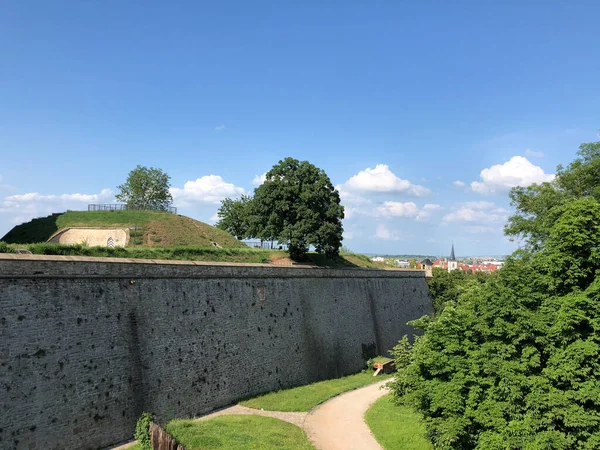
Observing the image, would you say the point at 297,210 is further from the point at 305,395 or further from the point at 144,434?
the point at 144,434

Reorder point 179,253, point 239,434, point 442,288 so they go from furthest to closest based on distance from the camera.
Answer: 1. point 442,288
2. point 179,253
3. point 239,434

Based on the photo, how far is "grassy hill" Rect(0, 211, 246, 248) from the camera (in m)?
30.8

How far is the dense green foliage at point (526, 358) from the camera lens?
1055 cm

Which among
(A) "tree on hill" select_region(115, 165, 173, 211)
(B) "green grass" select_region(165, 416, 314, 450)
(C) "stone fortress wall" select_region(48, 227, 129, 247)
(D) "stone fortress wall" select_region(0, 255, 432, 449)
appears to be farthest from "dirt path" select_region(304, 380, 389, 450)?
(A) "tree on hill" select_region(115, 165, 173, 211)

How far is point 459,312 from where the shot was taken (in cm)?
1354

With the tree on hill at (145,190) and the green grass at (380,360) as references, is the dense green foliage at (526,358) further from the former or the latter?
the tree on hill at (145,190)

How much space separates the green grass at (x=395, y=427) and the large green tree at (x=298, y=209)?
12.5m

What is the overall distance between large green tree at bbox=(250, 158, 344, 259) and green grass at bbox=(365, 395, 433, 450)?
12507 mm

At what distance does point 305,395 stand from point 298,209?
13.1m

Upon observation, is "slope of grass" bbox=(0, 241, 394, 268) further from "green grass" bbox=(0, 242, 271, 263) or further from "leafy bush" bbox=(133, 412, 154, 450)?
"leafy bush" bbox=(133, 412, 154, 450)

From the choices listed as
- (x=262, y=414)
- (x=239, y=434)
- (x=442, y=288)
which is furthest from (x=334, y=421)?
(x=442, y=288)

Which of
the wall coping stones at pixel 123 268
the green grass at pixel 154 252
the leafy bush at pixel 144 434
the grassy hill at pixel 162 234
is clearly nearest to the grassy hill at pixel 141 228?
the grassy hill at pixel 162 234

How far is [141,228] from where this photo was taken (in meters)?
32.2

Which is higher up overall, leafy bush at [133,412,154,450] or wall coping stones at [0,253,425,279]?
wall coping stones at [0,253,425,279]
